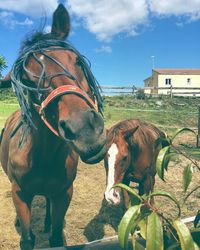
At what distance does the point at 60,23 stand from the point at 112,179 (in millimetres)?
2007

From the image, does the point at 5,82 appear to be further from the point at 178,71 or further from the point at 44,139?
the point at 178,71

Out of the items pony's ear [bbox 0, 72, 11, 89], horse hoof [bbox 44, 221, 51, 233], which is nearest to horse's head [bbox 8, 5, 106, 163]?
pony's ear [bbox 0, 72, 11, 89]

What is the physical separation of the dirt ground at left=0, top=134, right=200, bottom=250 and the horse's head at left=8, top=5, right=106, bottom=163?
7.02 ft

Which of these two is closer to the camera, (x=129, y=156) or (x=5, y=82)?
(x=5, y=82)

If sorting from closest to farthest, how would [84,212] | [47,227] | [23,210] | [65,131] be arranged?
[65,131] < [23,210] < [47,227] < [84,212]

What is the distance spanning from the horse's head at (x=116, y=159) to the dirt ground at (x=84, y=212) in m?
0.70

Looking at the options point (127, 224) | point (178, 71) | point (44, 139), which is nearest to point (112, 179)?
point (44, 139)

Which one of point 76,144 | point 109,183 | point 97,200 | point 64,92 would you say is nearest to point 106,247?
point 76,144

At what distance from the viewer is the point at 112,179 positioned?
13.5ft

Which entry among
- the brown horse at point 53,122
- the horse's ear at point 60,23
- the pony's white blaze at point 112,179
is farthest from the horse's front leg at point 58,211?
the horse's ear at point 60,23

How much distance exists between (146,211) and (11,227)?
4.31 m

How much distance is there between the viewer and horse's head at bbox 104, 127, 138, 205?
394cm

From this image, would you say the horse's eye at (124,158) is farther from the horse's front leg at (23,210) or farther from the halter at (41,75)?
the halter at (41,75)

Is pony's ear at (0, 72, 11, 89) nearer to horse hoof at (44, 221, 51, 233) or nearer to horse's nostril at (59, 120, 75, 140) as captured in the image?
horse's nostril at (59, 120, 75, 140)
